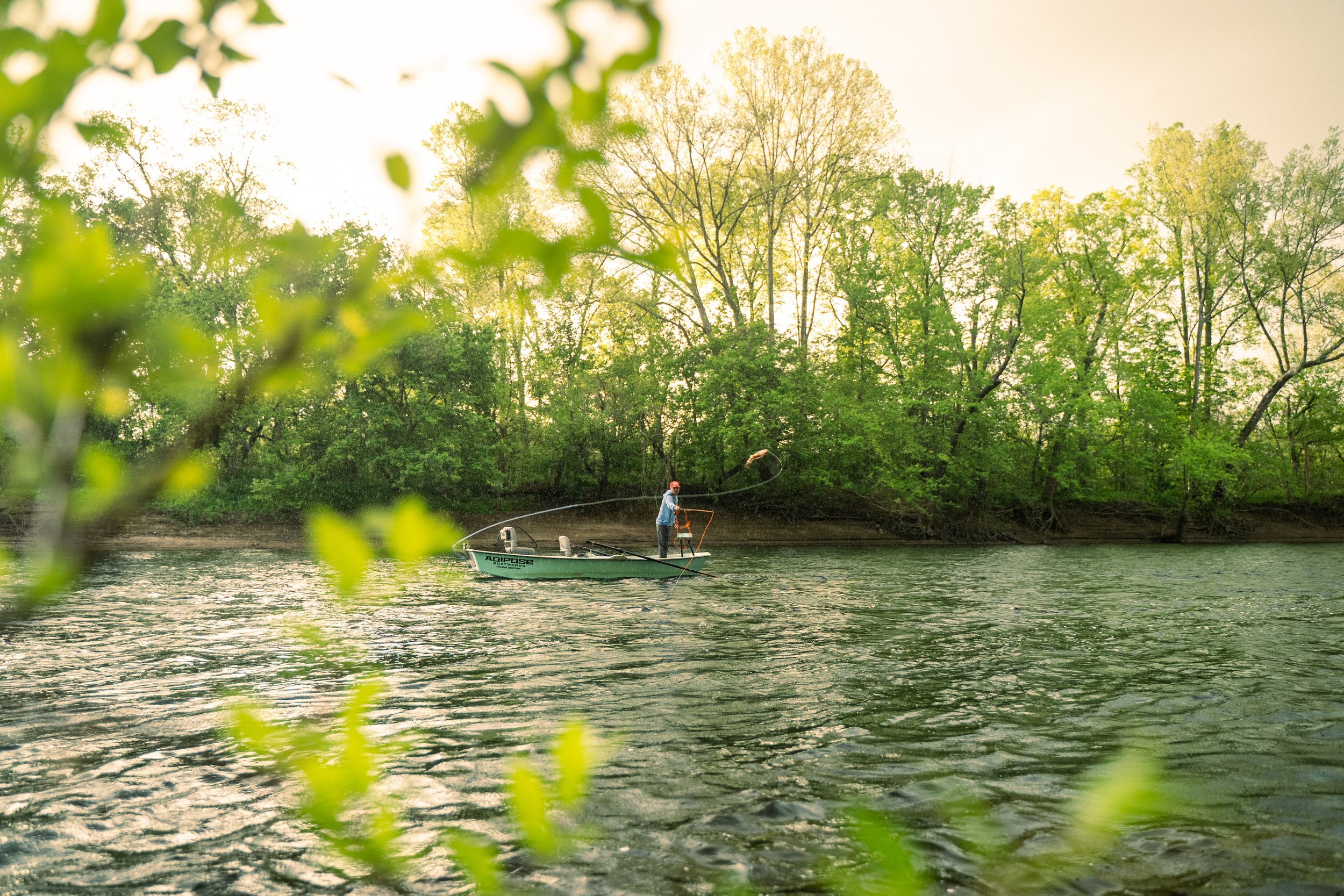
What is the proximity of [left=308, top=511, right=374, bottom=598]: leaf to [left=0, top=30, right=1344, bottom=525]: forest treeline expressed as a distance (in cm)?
3810

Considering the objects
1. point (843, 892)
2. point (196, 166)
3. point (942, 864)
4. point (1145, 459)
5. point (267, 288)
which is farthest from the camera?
point (1145, 459)

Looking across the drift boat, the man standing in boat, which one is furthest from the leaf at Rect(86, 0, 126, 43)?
the man standing in boat

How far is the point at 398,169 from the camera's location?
1193 mm

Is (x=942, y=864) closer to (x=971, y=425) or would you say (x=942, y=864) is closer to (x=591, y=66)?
(x=591, y=66)

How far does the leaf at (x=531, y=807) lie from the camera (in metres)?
1.32

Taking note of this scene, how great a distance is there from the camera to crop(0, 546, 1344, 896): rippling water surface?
5.83 m

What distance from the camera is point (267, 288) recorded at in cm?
131

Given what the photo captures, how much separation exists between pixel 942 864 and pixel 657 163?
4016cm

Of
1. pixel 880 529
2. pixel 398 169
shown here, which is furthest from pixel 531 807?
pixel 880 529

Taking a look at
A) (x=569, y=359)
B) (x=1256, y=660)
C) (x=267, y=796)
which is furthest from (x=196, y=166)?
(x=1256, y=660)

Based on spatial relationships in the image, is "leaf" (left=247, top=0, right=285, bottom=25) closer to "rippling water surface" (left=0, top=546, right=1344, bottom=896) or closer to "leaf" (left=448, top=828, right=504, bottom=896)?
"rippling water surface" (left=0, top=546, right=1344, bottom=896)

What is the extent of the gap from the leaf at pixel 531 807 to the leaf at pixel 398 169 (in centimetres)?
81

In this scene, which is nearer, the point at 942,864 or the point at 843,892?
the point at 843,892

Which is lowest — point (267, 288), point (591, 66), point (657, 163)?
point (267, 288)
